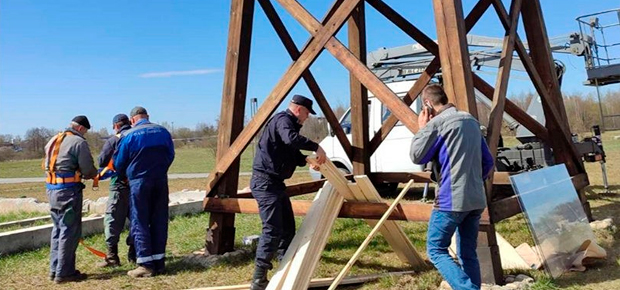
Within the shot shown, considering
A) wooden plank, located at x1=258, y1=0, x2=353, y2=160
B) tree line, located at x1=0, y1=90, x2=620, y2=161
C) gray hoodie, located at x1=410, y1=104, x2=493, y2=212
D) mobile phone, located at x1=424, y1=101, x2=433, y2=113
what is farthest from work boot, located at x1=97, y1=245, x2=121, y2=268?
tree line, located at x1=0, y1=90, x2=620, y2=161

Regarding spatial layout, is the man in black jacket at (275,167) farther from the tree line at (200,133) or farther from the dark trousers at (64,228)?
the tree line at (200,133)

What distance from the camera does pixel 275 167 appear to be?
14.9 ft

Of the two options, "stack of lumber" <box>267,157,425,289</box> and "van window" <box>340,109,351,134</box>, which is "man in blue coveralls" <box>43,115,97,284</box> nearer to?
"stack of lumber" <box>267,157,425,289</box>

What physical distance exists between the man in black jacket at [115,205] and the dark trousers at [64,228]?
57cm

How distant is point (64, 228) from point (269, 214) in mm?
2406

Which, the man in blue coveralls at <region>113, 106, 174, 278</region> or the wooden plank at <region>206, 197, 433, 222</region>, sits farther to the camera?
the man in blue coveralls at <region>113, 106, 174, 278</region>

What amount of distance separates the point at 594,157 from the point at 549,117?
151 inches

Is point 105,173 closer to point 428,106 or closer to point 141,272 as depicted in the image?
point 141,272

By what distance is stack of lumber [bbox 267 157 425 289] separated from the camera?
412 centimetres

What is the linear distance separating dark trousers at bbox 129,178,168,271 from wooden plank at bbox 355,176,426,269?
2.32 meters

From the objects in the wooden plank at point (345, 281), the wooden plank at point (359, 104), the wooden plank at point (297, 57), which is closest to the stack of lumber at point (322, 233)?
the wooden plank at point (345, 281)

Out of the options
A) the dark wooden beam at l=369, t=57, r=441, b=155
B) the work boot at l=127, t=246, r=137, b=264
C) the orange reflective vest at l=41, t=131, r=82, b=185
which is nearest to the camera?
the orange reflective vest at l=41, t=131, r=82, b=185

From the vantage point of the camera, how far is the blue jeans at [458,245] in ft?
11.7

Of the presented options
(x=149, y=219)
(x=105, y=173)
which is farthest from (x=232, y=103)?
(x=105, y=173)
